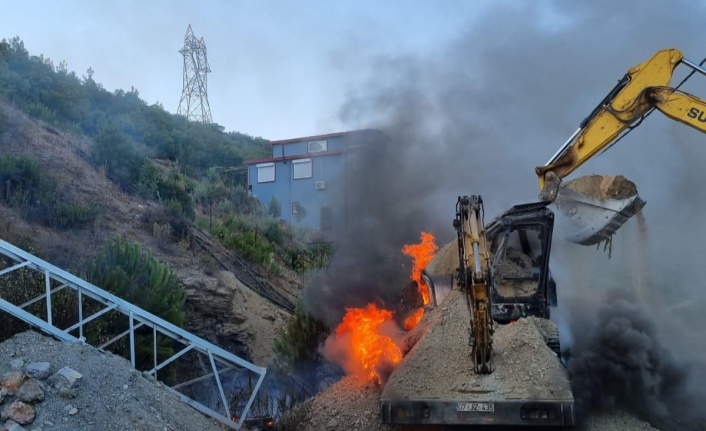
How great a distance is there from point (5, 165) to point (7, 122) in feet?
14.2

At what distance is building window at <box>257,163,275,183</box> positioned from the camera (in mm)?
35969

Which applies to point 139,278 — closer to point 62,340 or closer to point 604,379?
point 62,340

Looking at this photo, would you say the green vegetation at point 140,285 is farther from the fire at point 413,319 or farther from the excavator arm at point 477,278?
the excavator arm at point 477,278

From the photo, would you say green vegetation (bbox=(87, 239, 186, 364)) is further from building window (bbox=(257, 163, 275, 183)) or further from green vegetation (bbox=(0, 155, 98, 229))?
building window (bbox=(257, 163, 275, 183))

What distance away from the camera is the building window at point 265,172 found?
36.0m

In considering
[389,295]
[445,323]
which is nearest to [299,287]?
[389,295]

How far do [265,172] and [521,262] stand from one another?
27.7 meters

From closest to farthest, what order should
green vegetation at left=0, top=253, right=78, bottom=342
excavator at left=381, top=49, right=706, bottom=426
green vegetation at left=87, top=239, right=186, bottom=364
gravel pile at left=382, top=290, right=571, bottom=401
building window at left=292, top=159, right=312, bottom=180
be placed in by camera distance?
excavator at left=381, top=49, right=706, bottom=426 → gravel pile at left=382, top=290, right=571, bottom=401 → green vegetation at left=0, top=253, right=78, bottom=342 → green vegetation at left=87, top=239, right=186, bottom=364 → building window at left=292, top=159, right=312, bottom=180

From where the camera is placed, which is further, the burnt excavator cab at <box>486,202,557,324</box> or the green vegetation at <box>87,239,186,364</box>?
the green vegetation at <box>87,239,186,364</box>

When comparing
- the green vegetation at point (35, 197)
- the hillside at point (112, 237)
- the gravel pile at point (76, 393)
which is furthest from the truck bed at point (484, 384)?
the green vegetation at point (35, 197)

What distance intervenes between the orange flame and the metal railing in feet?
5.50

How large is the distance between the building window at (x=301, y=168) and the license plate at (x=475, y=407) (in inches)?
1077

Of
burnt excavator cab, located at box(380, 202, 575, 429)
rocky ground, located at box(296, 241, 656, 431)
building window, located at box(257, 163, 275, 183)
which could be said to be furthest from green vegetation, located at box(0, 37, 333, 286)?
burnt excavator cab, located at box(380, 202, 575, 429)

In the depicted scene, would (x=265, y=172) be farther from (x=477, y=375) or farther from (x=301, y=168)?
(x=477, y=375)
